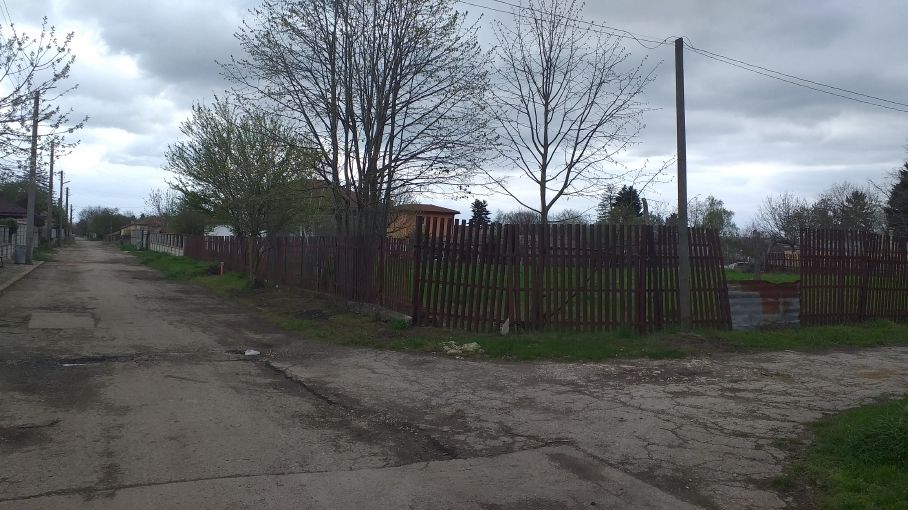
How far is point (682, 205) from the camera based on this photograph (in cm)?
1245

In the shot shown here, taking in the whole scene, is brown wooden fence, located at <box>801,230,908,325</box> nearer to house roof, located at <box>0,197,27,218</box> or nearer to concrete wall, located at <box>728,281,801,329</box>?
concrete wall, located at <box>728,281,801,329</box>

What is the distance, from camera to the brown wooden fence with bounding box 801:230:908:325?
14266 mm

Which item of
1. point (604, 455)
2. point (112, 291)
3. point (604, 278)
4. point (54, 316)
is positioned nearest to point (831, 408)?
point (604, 455)

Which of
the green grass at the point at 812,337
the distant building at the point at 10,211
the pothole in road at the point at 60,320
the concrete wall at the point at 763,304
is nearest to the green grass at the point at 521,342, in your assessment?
the green grass at the point at 812,337

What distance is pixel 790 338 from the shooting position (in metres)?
12.5

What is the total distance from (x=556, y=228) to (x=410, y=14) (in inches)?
303

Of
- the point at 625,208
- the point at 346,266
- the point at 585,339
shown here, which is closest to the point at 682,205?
the point at 585,339

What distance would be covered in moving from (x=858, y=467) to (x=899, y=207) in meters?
37.0

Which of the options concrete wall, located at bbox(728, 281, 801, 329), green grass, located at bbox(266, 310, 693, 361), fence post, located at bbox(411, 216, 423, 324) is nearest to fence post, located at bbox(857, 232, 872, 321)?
concrete wall, located at bbox(728, 281, 801, 329)

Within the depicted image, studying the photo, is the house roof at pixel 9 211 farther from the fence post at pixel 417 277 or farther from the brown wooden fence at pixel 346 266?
the fence post at pixel 417 277

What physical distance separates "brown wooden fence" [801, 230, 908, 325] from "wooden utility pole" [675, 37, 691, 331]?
342cm

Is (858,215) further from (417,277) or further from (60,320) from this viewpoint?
(60,320)

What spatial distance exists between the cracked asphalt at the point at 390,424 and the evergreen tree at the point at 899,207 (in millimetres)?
26315

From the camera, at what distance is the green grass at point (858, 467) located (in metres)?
4.80
